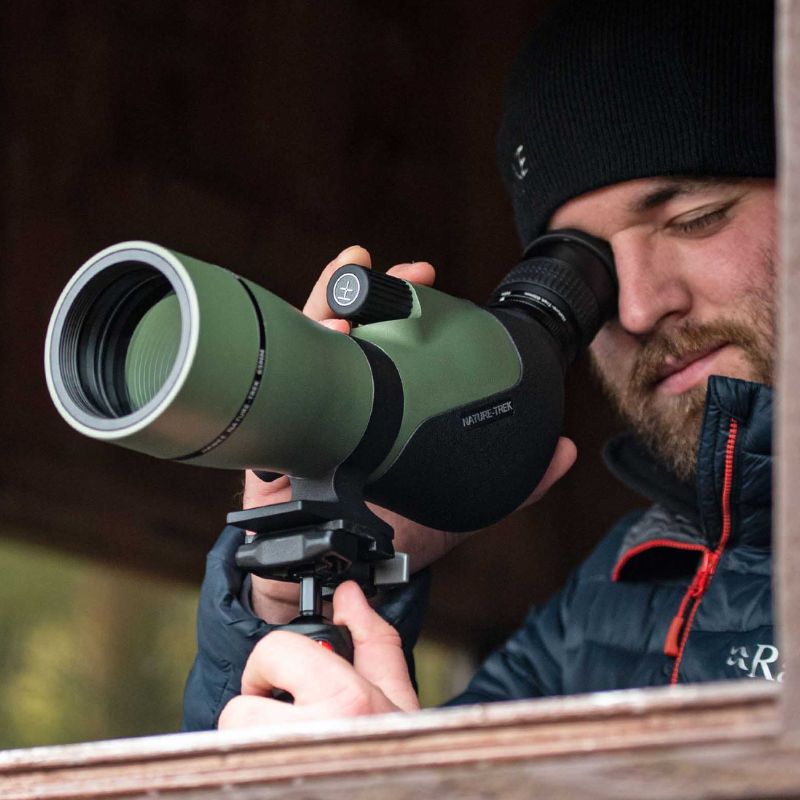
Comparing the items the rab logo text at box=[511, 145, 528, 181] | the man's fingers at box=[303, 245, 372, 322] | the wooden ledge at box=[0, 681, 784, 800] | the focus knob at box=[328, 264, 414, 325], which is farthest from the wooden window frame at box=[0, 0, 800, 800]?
the rab logo text at box=[511, 145, 528, 181]

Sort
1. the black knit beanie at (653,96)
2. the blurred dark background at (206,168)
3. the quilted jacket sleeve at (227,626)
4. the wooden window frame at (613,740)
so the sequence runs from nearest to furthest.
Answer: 1. the wooden window frame at (613,740)
2. the quilted jacket sleeve at (227,626)
3. the black knit beanie at (653,96)
4. the blurred dark background at (206,168)

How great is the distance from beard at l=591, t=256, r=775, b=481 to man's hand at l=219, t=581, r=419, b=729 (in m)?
0.70

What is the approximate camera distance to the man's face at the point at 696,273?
4.31 ft

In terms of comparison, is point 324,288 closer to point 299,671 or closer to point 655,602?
point 299,671

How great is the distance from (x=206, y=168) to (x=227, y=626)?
57.6 inches

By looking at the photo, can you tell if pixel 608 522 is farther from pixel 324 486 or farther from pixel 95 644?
pixel 324 486

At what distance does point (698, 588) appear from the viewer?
4.19ft

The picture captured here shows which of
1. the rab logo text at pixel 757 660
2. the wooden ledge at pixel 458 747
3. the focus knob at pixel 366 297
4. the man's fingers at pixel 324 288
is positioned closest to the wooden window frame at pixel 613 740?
the wooden ledge at pixel 458 747

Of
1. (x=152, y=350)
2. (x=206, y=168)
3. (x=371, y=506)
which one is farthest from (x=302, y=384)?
(x=206, y=168)

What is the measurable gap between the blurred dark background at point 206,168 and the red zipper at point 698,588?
1329 millimetres

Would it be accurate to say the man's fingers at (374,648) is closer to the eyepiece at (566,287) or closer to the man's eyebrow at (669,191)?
the eyepiece at (566,287)

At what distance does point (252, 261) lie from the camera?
2.45 meters

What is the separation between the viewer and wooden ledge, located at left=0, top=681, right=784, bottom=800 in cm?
39

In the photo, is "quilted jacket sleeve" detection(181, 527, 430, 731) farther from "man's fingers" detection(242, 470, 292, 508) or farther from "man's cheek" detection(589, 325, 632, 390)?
"man's cheek" detection(589, 325, 632, 390)
